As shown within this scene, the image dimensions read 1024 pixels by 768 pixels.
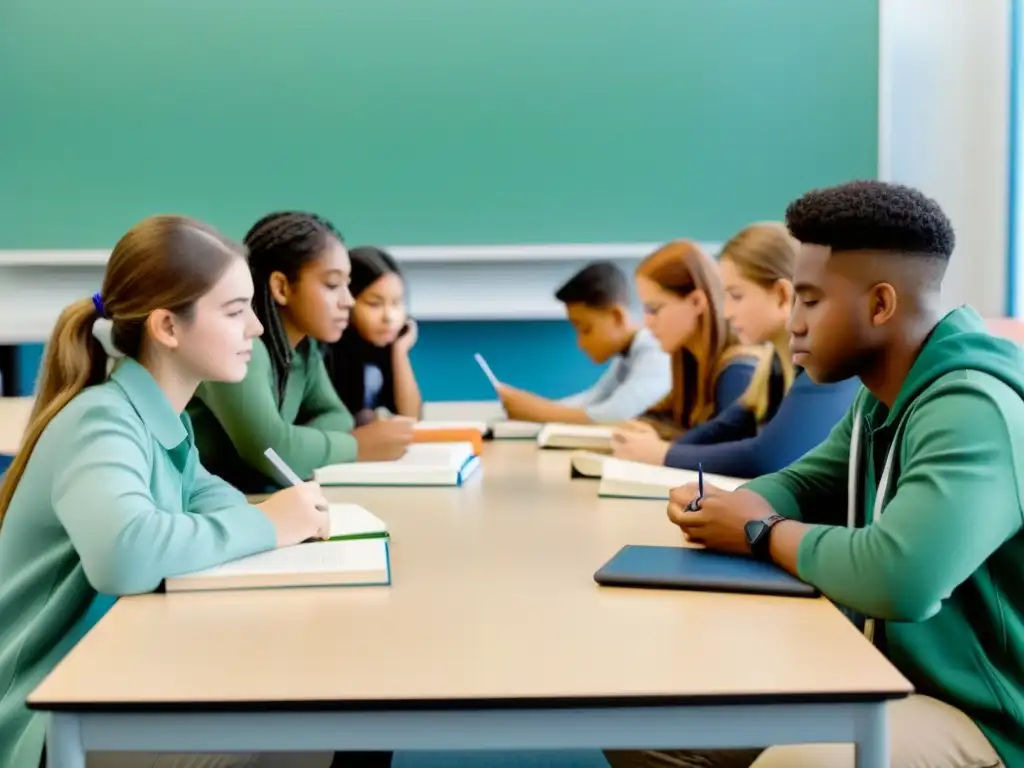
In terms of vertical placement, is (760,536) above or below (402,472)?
above

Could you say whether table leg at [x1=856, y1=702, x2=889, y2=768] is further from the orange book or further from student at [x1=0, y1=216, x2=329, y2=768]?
the orange book

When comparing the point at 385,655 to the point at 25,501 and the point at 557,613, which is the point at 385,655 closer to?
the point at 557,613

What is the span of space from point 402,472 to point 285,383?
1.31 ft

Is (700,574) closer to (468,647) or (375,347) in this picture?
(468,647)

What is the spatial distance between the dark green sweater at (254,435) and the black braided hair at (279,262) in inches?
2.9

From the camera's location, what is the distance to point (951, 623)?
1211 millimetres

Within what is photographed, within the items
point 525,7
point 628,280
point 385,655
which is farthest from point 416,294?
point 385,655

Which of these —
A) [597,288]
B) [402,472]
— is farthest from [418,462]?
[597,288]

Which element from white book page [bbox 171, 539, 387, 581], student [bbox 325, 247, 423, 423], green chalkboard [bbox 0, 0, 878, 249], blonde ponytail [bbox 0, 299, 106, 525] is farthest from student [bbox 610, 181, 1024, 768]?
green chalkboard [bbox 0, 0, 878, 249]

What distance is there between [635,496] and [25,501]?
36.8 inches

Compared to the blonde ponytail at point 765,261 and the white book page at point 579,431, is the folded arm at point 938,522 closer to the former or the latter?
the blonde ponytail at point 765,261

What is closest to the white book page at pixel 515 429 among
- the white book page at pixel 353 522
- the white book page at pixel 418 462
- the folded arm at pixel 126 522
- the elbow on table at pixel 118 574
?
the white book page at pixel 418 462

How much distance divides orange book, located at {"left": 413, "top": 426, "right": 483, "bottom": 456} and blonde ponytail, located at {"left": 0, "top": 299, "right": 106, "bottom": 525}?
1.10 metres

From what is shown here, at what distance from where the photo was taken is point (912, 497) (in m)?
1.13
